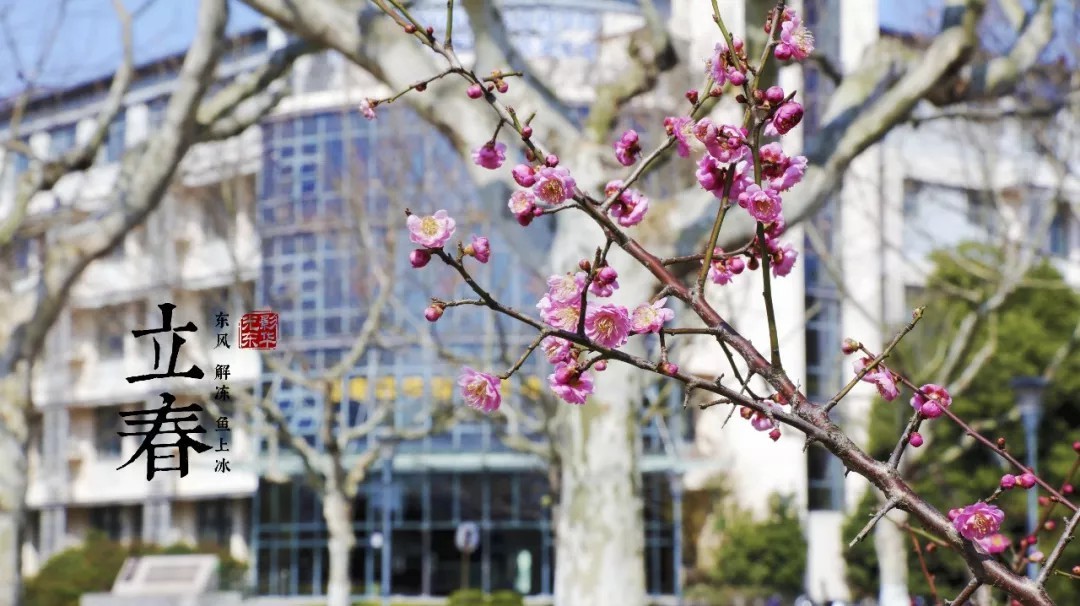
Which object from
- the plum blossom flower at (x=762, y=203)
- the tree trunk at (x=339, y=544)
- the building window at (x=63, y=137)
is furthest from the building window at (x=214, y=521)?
the plum blossom flower at (x=762, y=203)

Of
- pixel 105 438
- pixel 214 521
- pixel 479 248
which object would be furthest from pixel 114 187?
pixel 105 438

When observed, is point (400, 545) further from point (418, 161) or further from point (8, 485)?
point (8, 485)

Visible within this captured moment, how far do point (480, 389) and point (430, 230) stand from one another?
0.31 meters

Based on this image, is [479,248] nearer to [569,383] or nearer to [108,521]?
[569,383]

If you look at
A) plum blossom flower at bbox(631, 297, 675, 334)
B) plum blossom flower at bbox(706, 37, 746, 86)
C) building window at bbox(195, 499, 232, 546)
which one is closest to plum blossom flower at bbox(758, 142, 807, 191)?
plum blossom flower at bbox(706, 37, 746, 86)

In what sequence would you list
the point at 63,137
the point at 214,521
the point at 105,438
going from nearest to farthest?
the point at 63,137, the point at 214,521, the point at 105,438

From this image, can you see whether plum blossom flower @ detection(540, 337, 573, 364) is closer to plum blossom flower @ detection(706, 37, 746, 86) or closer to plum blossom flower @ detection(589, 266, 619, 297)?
plum blossom flower @ detection(589, 266, 619, 297)

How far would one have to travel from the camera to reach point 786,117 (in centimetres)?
244

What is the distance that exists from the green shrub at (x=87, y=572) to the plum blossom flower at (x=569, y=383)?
27019 millimetres

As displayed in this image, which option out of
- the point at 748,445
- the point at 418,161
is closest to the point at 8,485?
the point at 418,161

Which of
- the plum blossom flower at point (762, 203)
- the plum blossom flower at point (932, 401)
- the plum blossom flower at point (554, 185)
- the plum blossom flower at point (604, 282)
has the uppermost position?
the plum blossom flower at point (554, 185)

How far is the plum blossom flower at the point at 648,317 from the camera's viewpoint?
247 cm

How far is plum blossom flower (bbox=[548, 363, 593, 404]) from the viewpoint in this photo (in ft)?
8.21

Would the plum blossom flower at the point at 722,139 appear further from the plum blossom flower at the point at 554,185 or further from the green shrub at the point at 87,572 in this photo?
the green shrub at the point at 87,572
